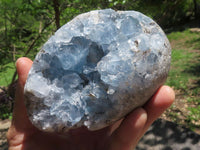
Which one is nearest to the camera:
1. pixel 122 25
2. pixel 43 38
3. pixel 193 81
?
pixel 122 25

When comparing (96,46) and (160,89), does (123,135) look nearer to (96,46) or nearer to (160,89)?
(160,89)

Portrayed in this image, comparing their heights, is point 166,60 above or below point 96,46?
below

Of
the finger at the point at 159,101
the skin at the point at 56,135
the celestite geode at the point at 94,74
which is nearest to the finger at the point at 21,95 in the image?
the skin at the point at 56,135

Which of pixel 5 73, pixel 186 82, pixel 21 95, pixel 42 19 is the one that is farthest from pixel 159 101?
pixel 5 73

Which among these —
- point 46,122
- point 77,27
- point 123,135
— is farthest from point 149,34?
point 46,122

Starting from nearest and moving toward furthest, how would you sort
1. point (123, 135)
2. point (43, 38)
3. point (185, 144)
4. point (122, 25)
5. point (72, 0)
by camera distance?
point (123, 135)
point (122, 25)
point (185, 144)
point (72, 0)
point (43, 38)

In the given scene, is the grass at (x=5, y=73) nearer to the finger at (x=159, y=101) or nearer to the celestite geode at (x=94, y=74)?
the celestite geode at (x=94, y=74)

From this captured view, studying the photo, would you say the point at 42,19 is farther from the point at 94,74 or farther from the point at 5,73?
the point at 5,73

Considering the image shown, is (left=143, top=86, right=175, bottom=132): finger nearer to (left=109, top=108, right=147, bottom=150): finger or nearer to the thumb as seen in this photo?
(left=109, top=108, right=147, bottom=150): finger
